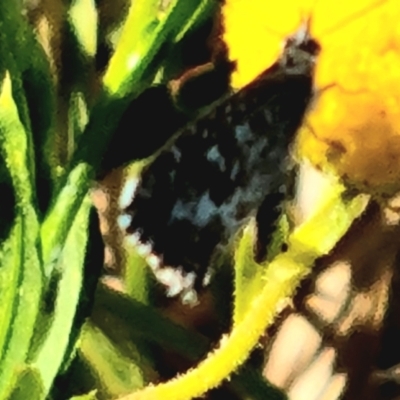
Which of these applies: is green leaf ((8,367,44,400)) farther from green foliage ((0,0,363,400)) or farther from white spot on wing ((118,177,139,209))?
white spot on wing ((118,177,139,209))

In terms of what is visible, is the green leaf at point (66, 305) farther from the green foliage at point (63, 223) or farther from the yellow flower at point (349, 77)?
the yellow flower at point (349, 77)

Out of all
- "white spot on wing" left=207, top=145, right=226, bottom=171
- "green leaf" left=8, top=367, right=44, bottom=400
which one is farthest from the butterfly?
"green leaf" left=8, top=367, right=44, bottom=400

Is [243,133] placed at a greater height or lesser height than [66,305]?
greater

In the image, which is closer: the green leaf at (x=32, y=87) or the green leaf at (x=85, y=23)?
the green leaf at (x=32, y=87)

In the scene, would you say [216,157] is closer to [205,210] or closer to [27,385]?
[205,210]

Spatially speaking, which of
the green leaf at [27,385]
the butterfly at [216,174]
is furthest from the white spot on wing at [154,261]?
the green leaf at [27,385]

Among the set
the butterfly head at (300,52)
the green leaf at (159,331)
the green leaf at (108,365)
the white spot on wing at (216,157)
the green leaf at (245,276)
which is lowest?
the green leaf at (108,365)

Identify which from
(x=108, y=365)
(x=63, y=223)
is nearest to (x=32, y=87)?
(x=63, y=223)

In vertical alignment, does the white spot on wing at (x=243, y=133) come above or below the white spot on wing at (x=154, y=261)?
above
